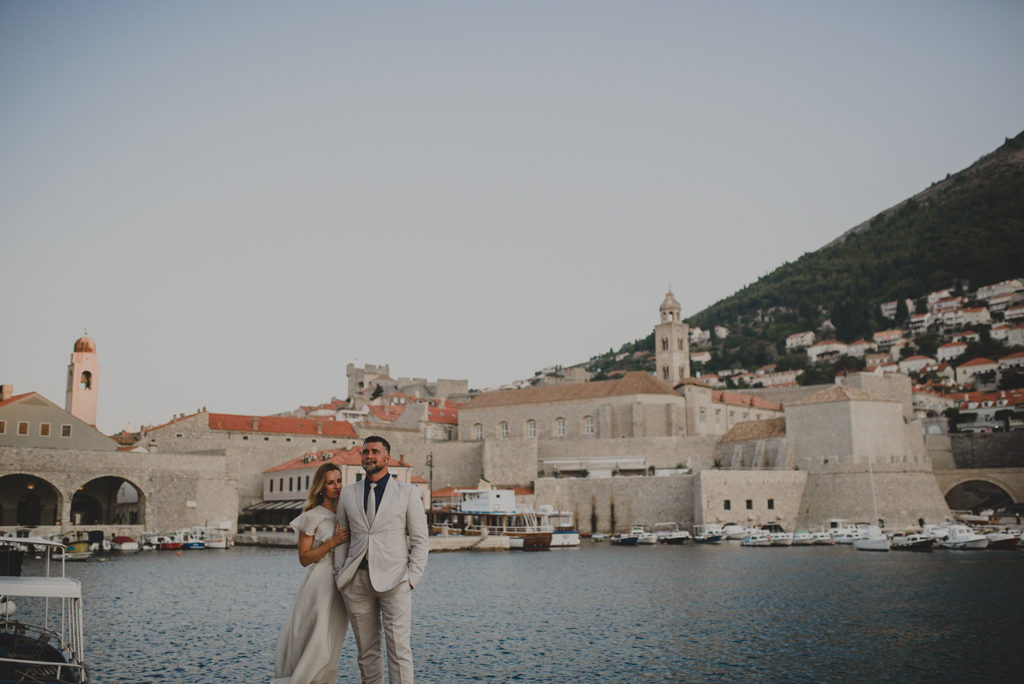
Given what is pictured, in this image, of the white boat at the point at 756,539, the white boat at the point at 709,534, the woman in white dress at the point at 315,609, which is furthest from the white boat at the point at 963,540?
the woman in white dress at the point at 315,609

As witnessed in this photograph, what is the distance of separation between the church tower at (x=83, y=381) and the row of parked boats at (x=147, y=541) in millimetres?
11391

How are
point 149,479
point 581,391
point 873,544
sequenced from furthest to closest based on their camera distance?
1. point 581,391
2. point 149,479
3. point 873,544

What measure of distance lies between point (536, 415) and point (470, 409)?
17.0ft

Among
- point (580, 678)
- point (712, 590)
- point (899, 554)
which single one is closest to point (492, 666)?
point (580, 678)

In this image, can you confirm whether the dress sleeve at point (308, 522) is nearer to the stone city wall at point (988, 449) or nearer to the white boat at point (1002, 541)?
the white boat at point (1002, 541)

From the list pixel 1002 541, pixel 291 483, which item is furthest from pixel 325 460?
pixel 1002 541

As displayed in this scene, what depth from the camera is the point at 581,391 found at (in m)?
54.2

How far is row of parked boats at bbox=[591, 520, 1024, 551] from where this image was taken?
35.1 m

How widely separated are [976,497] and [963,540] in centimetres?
1899

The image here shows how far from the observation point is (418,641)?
14.9 metres

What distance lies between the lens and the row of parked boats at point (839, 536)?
3509 cm

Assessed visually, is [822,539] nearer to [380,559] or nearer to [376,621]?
[376,621]

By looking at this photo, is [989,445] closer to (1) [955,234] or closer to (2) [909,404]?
(2) [909,404]

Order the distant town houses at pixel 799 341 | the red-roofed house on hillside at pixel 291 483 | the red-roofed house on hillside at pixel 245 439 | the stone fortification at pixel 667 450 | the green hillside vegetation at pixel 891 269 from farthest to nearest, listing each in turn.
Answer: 1. the distant town houses at pixel 799 341
2. the green hillside vegetation at pixel 891 269
3. the red-roofed house on hillside at pixel 245 439
4. the stone fortification at pixel 667 450
5. the red-roofed house on hillside at pixel 291 483
